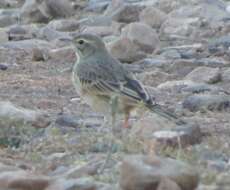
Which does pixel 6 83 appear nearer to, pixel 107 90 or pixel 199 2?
pixel 107 90

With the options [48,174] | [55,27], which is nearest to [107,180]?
[48,174]

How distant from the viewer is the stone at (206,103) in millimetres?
10039

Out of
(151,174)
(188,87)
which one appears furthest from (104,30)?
(151,174)

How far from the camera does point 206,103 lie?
10039mm

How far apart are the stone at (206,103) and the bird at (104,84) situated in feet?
→ 2.17

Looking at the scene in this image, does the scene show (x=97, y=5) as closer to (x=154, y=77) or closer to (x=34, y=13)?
(x=34, y=13)

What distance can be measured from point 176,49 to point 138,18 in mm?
2816

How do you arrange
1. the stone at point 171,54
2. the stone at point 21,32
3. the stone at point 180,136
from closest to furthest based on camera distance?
the stone at point 180,136, the stone at point 171,54, the stone at point 21,32

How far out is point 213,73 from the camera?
39.1 feet

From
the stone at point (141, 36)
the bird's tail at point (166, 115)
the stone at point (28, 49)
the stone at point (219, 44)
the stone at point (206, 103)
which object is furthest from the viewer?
the stone at point (219, 44)

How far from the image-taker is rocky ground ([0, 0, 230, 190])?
6.21 m

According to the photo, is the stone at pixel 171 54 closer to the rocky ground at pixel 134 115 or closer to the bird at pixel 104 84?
the rocky ground at pixel 134 115

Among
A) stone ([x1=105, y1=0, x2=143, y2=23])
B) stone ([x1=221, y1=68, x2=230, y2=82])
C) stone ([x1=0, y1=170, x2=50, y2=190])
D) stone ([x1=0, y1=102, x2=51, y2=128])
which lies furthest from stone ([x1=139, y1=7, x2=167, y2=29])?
stone ([x1=0, y1=170, x2=50, y2=190])

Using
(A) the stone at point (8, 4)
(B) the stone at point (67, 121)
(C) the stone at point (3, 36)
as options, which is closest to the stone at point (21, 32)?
(C) the stone at point (3, 36)
